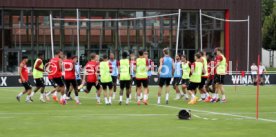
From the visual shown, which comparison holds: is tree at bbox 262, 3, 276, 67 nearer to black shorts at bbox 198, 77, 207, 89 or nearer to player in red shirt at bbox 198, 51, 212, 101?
player in red shirt at bbox 198, 51, 212, 101

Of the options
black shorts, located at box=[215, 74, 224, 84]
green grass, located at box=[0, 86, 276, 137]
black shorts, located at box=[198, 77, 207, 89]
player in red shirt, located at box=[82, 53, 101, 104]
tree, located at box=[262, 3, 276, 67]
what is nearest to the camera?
green grass, located at box=[0, 86, 276, 137]

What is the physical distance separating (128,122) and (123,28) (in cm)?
4342

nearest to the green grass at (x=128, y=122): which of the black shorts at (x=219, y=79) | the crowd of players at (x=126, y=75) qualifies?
the crowd of players at (x=126, y=75)

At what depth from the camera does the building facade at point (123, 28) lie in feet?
193

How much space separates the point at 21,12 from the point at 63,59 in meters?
32.8

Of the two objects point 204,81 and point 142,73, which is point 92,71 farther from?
point 204,81

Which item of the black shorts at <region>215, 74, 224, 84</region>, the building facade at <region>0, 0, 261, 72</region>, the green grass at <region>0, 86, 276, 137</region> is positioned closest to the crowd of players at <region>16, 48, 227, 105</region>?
the black shorts at <region>215, 74, 224, 84</region>

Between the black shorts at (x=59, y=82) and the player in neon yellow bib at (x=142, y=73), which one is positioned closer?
the player in neon yellow bib at (x=142, y=73)

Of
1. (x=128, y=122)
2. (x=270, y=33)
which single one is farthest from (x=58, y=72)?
(x=270, y=33)

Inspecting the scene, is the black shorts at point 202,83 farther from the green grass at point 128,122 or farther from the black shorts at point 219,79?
the green grass at point 128,122

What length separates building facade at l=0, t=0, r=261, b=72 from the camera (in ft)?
193

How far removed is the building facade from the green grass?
35213mm

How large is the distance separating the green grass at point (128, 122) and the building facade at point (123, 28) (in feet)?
116

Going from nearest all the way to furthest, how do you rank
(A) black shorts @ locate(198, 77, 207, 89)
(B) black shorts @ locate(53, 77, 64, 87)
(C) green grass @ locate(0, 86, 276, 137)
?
(C) green grass @ locate(0, 86, 276, 137), (B) black shorts @ locate(53, 77, 64, 87), (A) black shorts @ locate(198, 77, 207, 89)
